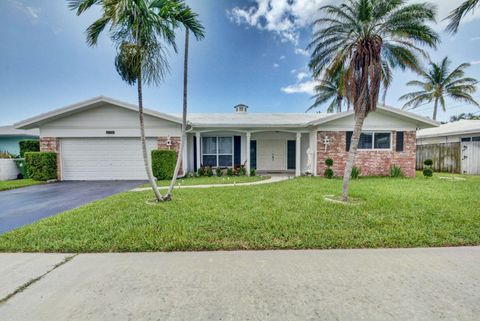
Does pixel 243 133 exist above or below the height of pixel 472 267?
above

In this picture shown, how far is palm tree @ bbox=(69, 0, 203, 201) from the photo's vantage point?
16.1 feet

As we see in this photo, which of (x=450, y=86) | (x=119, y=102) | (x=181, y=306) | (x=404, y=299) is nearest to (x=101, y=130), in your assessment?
(x=119, y=102)

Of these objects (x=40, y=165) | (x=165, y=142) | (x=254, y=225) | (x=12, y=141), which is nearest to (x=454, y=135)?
(x=254, y=225)

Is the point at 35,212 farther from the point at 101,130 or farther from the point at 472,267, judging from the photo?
the point at 472,267

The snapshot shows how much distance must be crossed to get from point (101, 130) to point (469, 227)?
13788 mm

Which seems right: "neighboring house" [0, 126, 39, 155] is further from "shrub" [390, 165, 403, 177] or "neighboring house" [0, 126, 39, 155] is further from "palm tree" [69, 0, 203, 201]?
"shrub" [390, 165, 403, 177]

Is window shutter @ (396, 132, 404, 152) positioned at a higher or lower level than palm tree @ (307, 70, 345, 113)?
lower

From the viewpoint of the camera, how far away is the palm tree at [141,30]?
4906mm

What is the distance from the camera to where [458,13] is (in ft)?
22.5

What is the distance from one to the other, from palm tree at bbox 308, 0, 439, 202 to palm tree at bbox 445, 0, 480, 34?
1637mm

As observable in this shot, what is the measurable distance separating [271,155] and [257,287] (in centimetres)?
1177

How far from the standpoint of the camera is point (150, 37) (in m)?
5.33

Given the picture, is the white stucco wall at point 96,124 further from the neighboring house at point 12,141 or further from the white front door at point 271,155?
the neighboring house at point 12,141

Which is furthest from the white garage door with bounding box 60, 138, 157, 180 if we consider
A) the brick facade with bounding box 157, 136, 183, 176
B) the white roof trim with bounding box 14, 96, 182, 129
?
the white roof trim with bounding box 14, 96, 182, 129
